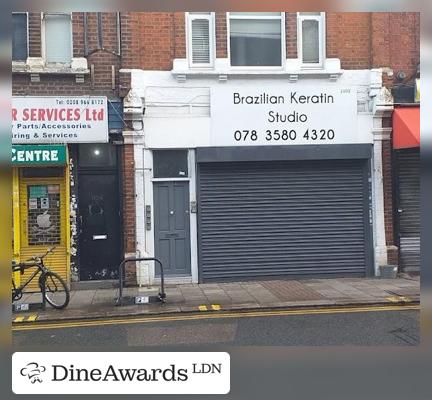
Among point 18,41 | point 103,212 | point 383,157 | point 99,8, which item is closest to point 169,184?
point 103,212

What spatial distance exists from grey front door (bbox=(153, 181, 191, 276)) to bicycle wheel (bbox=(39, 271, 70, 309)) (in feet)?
4.32

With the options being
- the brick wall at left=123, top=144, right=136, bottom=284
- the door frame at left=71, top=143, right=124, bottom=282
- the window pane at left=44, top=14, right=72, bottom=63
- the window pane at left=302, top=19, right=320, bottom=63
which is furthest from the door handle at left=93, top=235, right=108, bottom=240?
the window pane at left=302, top=19, right=320, bottom=63

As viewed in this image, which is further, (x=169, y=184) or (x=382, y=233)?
(x=169, y=184)

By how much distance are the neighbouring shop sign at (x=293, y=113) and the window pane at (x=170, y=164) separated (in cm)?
153

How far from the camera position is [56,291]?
6.31 meters

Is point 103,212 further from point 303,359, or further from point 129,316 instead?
point 303,359

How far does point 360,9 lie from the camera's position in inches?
106

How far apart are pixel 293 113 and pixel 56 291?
12.5ft

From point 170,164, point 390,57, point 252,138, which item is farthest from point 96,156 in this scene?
point 390,57

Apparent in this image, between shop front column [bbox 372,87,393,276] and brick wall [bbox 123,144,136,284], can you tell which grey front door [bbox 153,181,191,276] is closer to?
brick wall [bbox 123,144,136,284]

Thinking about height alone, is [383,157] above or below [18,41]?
below

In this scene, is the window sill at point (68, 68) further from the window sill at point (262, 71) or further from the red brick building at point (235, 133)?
the window sill at point (262, 71)

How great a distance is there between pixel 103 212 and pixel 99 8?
491 cm

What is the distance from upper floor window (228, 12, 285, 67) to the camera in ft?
17.4
